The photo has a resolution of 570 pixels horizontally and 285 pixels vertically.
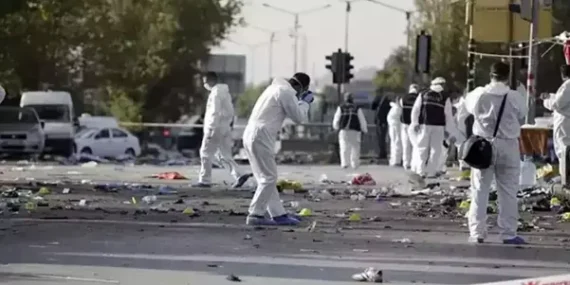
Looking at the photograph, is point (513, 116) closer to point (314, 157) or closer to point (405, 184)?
point (405, 184)

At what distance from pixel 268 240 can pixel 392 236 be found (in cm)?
169

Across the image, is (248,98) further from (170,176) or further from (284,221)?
(284,221)

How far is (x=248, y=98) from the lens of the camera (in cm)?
12056

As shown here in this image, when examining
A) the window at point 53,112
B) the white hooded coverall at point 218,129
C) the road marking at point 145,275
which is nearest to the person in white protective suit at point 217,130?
the white hooded coverall at point 218,129

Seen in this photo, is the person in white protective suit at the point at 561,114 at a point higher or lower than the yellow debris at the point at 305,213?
higher

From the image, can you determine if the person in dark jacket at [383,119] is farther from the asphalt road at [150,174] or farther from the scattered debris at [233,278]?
the scattered debris at [233,278]

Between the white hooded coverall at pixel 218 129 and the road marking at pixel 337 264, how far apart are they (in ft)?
34.3

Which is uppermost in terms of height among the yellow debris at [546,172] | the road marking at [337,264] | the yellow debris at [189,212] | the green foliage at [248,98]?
the road marking at [337,264]

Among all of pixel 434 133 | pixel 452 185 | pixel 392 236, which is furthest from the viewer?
pixel 434 133

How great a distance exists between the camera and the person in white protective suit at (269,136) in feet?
57.7

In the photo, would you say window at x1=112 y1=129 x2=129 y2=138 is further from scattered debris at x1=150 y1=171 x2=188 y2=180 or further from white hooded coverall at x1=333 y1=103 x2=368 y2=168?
scattered debris at x1=150 y1=171 x2=188 y2=180

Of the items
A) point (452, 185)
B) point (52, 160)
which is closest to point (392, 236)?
point (452, 185)

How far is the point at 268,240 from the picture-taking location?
1634 cm

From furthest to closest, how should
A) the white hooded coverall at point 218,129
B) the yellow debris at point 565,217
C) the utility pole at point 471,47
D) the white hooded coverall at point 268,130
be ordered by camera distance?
the utility pole at point 471,47 → the white hooded coverall at point 218,129 → the yellow debris at point 565,217 → the white hooded coverall at point 268,130
